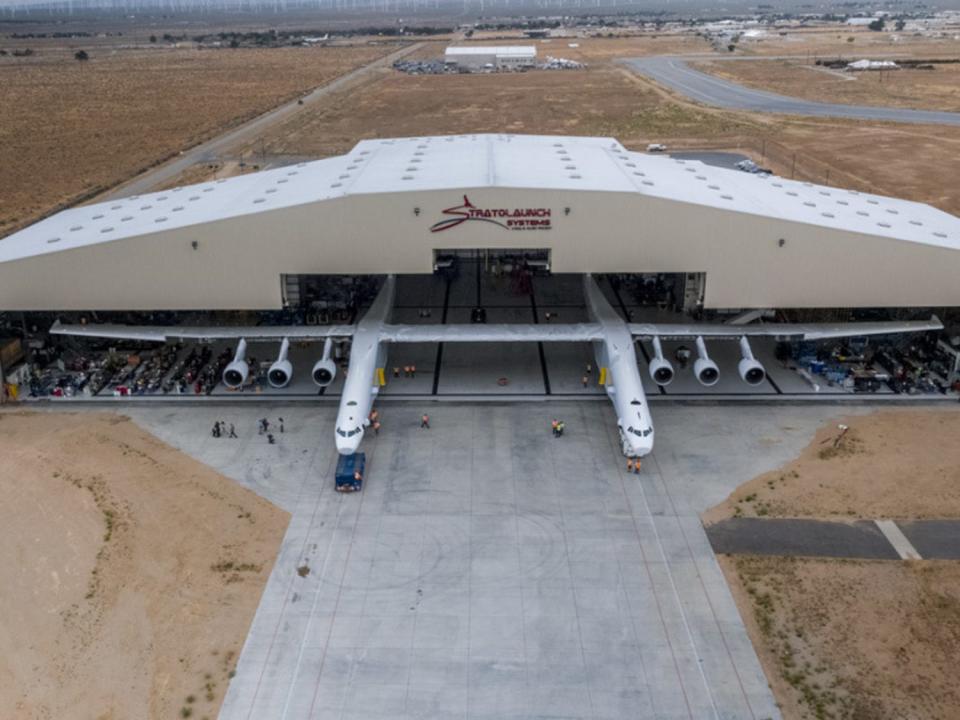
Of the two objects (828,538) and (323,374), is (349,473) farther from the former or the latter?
(828,538)

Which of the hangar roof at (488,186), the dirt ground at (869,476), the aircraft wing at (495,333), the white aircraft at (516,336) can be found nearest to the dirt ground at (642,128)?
the hangar roof at (488,186)

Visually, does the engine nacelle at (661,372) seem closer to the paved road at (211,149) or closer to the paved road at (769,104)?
the paved road at (211,149)

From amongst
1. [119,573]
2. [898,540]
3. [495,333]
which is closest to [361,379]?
[495,333]

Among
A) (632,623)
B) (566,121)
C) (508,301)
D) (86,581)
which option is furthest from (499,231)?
(566,121)

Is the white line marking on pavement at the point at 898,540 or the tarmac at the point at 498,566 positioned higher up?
the white line marking on pavement at the point at 898,540

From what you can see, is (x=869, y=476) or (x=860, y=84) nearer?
(x=869, y=476)

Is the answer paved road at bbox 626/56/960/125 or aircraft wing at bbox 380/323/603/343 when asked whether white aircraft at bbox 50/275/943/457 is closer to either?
aircraft wing at bbox 380/323/603/343
